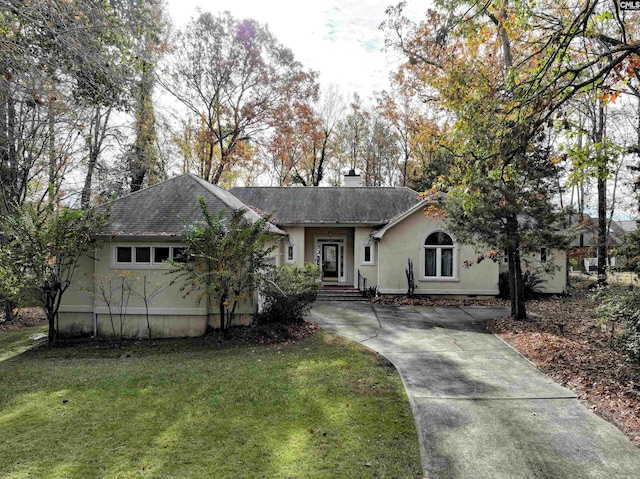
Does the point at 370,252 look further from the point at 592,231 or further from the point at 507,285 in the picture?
the point at 592,231

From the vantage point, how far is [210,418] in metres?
5.14

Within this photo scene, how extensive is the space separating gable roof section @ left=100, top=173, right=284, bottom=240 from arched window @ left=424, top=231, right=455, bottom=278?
8.83 m

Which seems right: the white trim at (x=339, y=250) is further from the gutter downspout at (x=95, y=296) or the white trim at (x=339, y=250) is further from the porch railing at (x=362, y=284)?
the gutter downspout at (x=95, y=296)

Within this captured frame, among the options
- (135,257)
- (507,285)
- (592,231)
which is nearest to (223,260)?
(135,257)

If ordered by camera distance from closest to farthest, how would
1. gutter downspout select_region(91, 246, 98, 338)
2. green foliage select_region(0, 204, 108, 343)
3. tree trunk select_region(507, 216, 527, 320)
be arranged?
green foliage select_region(0, 204, 108, 343) < gutter downspout select_region(91, 246, 98, 338) < tree trunk select_region(507, 216, 527, 320)

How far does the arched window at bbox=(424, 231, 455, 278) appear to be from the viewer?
15819 millimetres

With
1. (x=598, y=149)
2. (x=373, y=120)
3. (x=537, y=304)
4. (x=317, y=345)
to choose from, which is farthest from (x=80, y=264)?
(x=373, y=120)

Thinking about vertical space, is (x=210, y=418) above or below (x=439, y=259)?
below

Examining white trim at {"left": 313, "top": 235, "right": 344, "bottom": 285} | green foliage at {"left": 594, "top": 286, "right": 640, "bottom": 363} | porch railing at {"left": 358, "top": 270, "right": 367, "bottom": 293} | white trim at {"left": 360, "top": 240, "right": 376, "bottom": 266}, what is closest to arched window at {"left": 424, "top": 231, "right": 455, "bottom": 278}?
white trim at {"left": 360, "top": 240, "right": 376, "bottom": 266}

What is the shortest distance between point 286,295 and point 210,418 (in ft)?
15.5

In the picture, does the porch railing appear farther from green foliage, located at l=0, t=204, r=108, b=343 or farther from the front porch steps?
green foliage, located at l=0, t=204, r=108, b=343

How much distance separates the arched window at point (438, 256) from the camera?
51.9 feet

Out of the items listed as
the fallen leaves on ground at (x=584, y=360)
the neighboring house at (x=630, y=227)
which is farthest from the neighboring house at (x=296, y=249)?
the neighboring house at (x=630, y=227)

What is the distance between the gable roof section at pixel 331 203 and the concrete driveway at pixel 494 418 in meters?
9.29
